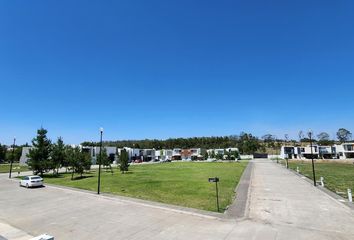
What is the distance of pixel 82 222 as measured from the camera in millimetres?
15438

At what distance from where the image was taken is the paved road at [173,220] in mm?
Answer: 12812

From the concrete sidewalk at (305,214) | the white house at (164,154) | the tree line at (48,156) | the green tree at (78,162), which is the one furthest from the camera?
the white house at (164,154)

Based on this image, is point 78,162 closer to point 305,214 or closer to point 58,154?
point 58,154

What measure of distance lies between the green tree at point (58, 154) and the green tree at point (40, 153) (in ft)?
2.80

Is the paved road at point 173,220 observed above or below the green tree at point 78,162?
below

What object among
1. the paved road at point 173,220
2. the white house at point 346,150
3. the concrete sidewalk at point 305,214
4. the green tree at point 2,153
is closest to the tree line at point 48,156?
the paved road at point 173,220

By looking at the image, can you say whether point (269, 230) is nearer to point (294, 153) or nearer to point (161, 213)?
point (161, 213)

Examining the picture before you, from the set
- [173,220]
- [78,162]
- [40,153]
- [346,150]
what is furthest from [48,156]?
[346,150]

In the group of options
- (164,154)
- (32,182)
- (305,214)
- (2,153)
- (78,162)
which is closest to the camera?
(305,214)

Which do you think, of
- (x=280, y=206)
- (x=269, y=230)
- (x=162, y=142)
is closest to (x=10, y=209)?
(x=269, y=230)

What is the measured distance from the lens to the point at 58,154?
48.2 metres

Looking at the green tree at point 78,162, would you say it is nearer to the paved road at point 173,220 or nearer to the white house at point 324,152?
the paved road at point 173,220

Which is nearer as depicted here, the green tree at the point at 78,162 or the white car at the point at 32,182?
the white car at the point at 32,182

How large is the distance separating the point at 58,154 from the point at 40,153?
302 cm
